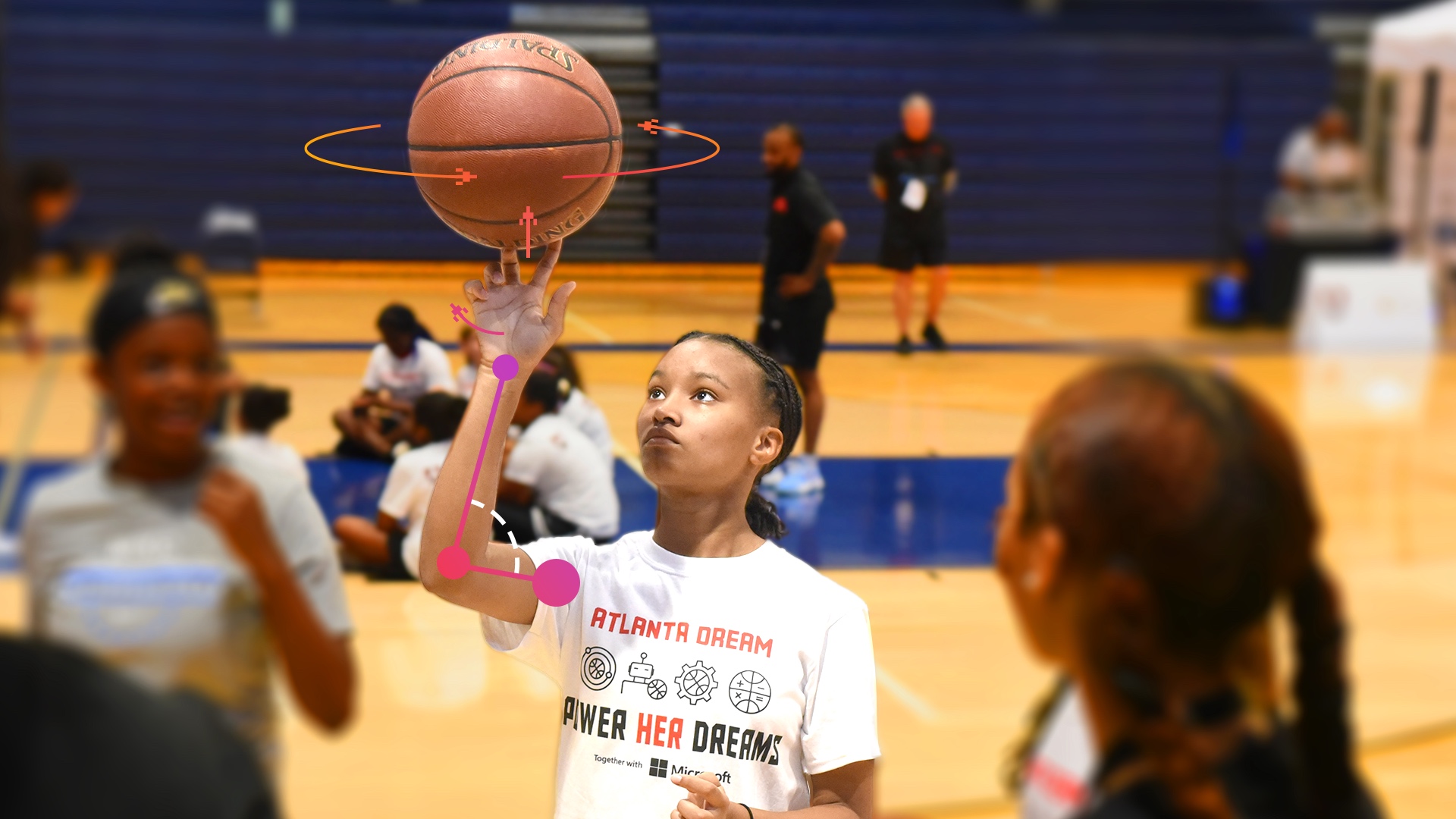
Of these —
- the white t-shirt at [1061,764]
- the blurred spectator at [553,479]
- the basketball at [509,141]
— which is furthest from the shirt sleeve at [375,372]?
the white t-shirt at [1061,764]

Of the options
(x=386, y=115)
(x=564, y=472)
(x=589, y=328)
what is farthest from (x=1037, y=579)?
(x=564, y=472)

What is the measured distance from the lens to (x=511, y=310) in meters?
1.46

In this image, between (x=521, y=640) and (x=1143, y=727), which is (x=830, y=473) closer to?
(x=521, y=640)

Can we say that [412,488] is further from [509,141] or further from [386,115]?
[509,141]

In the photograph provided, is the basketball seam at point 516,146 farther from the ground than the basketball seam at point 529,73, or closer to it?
closer to it

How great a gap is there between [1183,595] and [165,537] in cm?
55

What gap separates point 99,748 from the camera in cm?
69

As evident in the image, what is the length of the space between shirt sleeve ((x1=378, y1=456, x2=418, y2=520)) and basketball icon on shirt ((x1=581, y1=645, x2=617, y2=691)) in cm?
124

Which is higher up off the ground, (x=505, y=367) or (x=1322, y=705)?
(x=505, y=367)

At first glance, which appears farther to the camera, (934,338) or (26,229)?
(934,338)

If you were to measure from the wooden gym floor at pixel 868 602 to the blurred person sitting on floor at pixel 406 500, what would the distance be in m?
0.09

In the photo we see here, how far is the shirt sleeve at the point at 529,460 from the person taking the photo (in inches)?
136

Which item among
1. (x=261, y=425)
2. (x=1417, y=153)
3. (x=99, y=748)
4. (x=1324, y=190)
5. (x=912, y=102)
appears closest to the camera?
(x=99, y=748)

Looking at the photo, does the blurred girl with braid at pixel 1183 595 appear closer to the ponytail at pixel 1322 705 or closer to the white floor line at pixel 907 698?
the ponytail at pixel 1322 705
